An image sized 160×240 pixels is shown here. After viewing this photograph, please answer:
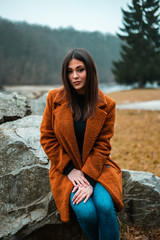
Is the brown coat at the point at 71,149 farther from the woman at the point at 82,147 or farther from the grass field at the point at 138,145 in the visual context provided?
the grass field at the point at 138,145

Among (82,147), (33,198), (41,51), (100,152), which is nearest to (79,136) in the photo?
(82,147)

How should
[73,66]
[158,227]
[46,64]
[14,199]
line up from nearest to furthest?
[73,66]
[14,199]
[158,227]
[46,64]

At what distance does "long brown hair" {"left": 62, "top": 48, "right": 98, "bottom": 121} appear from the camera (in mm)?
1597

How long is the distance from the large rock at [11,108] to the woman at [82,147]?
0.75m

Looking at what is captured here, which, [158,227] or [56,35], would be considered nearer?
[158,227]

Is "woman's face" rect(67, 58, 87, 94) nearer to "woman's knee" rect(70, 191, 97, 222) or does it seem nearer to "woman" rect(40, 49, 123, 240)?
"woman" rect(40, 49, 123, 240)

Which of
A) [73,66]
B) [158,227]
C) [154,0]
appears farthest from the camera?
[154,0]

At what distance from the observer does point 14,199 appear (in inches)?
68.8

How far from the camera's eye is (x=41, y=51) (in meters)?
31.2

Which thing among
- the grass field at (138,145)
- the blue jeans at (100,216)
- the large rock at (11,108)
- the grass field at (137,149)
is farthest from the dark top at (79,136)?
the grass field at (138,145)

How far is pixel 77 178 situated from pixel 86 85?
0.82 meters

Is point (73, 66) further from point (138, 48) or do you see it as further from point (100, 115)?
point (138, 48)

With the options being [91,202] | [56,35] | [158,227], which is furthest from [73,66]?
[56,35]

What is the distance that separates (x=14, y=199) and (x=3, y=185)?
167mm
